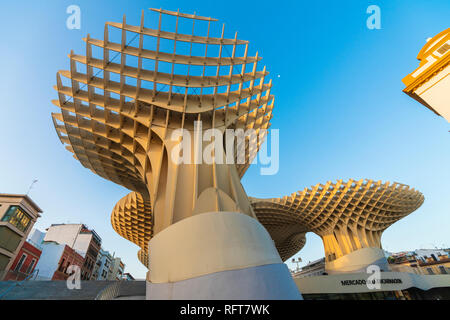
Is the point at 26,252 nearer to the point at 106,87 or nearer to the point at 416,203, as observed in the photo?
the point at 106,87

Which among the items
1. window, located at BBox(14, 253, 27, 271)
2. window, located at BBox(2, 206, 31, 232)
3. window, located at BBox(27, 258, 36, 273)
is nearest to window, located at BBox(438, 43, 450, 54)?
window, located at BBox(2, 206, 31, 232)

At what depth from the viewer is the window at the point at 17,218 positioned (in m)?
22.7

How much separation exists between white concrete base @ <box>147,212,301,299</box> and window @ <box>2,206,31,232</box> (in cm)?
2536

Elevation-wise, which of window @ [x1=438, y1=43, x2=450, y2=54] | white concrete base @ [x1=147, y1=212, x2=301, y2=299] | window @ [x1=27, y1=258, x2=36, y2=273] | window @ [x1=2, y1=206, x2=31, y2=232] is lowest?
white concrete base @ [x1=147, y1=212, x2=301, y2=299]

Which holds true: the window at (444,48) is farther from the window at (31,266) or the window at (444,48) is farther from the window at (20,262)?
the window at (31,266)

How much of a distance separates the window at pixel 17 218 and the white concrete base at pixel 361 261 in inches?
1518

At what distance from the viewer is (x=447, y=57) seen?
8062mm

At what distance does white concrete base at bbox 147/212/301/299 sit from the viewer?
5.77 m

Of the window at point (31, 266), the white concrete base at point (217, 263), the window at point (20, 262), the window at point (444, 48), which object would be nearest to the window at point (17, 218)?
the window at point (20, 262)

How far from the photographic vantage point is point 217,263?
6.16m

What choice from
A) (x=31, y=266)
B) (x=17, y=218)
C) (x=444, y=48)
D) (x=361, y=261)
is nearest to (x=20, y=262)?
(x=31, y=266)

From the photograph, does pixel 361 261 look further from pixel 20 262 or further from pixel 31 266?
pixel 31 266

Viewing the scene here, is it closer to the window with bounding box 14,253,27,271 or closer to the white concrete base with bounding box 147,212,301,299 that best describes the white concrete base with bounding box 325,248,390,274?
the white concrete base with bounding box 147,212,301,299

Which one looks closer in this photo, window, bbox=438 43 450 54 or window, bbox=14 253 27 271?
window, bbox=438 43 450 54
